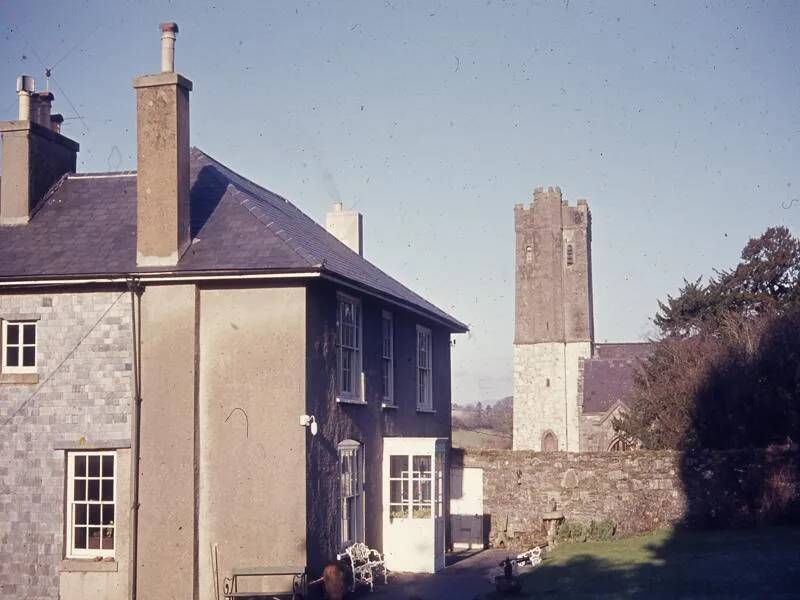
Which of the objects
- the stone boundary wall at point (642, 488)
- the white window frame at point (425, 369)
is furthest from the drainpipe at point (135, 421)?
the stone boundary wall at point (642, 488)

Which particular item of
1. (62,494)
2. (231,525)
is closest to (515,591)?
(231,525)

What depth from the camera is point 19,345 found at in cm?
1800

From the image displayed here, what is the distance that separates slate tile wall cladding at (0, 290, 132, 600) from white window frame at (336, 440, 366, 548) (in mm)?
4293

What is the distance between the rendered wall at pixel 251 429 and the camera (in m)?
16.9

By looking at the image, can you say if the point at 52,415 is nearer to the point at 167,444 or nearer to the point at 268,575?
the point at 167,444

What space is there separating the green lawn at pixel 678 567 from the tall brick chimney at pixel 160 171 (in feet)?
29.5

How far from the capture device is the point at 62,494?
17.4 metres

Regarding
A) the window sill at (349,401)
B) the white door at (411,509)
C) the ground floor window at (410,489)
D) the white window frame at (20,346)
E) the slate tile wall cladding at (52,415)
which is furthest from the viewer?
the ground floor window at (410,489)

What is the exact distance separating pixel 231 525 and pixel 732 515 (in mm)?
14191

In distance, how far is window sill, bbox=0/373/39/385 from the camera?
17750 millimetres

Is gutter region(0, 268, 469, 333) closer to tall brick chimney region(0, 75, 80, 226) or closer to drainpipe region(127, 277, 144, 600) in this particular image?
drainpipe region(127, 277, 144, 600)

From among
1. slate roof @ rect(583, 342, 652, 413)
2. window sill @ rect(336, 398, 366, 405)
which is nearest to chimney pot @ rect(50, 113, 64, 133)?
window sill @ rect(336, 398, 366, 405)

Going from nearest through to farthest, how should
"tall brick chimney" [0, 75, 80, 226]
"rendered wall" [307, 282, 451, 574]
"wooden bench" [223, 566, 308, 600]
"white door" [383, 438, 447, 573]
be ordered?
"wooden bench" [223, 566, 308, 600], "rendered wall" [307, 282, 451, 574], "tall brick chimney" [0, 75, 80, 226], "white door" [383, 438, 447, 573]

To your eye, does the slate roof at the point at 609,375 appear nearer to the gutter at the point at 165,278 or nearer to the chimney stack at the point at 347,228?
the chimney stack at the point at 347,228
